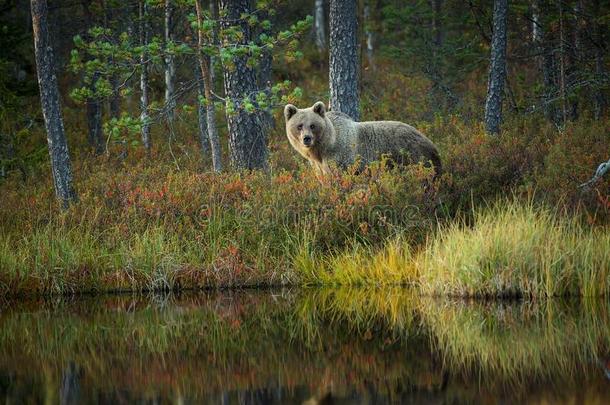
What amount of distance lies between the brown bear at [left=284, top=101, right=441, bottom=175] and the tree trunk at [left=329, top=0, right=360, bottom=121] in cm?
169

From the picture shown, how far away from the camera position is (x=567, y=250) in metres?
9.52

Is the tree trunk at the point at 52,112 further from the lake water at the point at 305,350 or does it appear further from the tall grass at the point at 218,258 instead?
the lake water at the point at 305,350

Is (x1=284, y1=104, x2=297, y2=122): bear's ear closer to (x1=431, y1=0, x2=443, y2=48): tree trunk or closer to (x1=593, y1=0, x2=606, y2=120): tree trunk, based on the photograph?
(x1=593, y1=0, x2=606, y2=120): tree trunk

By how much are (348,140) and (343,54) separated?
2.48m

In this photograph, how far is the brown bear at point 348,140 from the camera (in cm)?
1329

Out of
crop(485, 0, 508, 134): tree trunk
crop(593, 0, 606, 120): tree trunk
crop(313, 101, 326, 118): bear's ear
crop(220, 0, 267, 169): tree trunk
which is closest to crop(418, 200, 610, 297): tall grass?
crop(313, 101, 326, 118): bear's ear

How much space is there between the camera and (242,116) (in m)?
14.5

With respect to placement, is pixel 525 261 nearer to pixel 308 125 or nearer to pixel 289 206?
pixel 289 206

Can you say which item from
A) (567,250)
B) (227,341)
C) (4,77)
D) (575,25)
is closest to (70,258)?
(227,341)

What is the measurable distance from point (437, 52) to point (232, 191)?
37.6 ft

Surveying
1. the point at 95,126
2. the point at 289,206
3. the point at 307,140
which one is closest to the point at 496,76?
the point at 307,140

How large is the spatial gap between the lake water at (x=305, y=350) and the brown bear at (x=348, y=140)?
3.01 meters

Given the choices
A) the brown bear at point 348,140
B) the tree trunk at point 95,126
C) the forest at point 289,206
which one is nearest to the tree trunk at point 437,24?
the forest at point 289,206

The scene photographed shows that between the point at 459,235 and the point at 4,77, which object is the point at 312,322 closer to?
the point at 459,235
